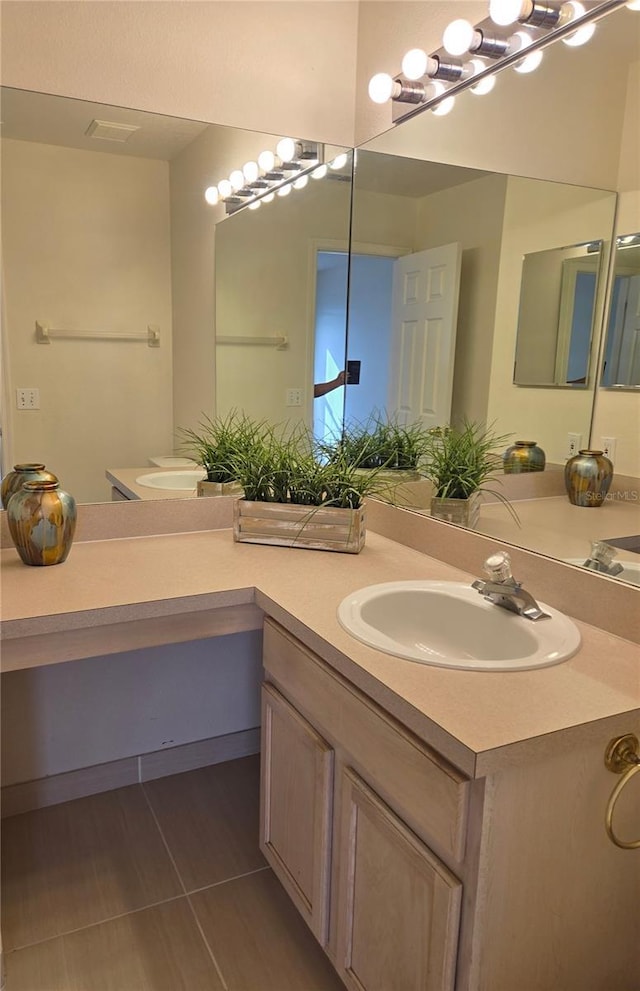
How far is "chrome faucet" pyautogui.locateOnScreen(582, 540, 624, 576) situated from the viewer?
4.45 feet

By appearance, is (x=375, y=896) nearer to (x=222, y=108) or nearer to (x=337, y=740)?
(x=337, y=740)

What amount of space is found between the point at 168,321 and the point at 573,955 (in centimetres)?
178

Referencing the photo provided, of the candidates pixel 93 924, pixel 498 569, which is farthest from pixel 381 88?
pixel 93 924

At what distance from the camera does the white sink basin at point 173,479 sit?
79.0 inches

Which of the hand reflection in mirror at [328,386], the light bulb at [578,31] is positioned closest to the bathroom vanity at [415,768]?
the hand reflection in mirror at [328,386]

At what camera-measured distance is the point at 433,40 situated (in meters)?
1.84

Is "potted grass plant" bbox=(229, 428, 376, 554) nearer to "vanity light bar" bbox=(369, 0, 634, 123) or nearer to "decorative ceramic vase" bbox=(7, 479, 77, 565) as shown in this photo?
"decorative ceramic vase" bbox=(7, 479, 77, 565)

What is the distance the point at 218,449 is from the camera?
6.97 feet

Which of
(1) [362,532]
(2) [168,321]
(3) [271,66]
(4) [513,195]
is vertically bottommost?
(1) [362,532]

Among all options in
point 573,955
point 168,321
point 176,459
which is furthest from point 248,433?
point 573,955

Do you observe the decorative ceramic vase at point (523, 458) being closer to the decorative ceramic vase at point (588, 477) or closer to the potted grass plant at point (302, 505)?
the decorative ceramic vase at point (588, 477)

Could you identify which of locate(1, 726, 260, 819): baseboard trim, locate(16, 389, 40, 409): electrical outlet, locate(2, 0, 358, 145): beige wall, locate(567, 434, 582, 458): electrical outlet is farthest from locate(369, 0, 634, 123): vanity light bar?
locate(1, 726, 260, 819): baseboard trim

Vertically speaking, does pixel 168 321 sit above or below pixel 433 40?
below

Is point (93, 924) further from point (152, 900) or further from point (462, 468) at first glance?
point (462, 468)
